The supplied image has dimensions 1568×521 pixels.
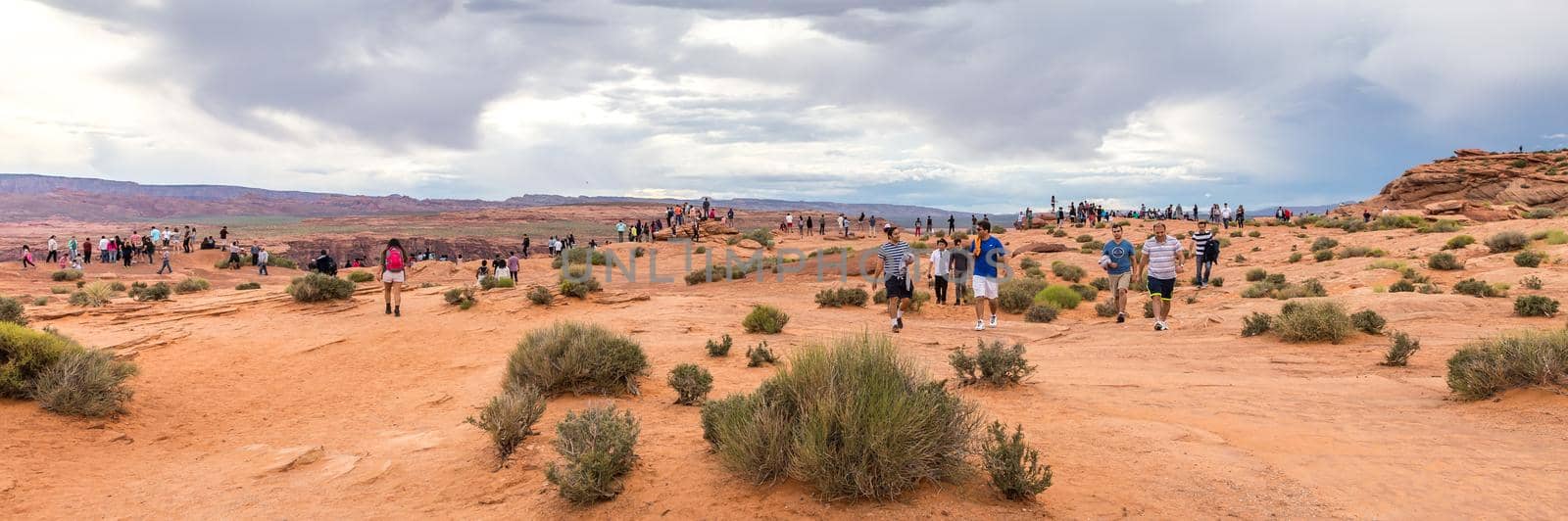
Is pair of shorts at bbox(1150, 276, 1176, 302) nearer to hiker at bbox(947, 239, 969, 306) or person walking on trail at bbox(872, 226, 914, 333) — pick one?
hiker at bbox(947, 239, 969, 306)

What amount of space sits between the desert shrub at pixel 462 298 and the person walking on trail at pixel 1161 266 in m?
12.6

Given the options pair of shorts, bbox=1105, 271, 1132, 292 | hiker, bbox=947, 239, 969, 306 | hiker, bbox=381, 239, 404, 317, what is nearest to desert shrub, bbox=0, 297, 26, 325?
hiker, bbox=381, 239, 404, 317

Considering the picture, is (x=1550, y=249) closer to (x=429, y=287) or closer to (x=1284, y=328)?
(x=1284, y=328)

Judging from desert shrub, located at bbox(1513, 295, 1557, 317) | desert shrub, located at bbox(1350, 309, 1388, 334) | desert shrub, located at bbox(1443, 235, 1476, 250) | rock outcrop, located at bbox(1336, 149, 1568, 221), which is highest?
rock outcrop, located at bbox(1336, 149, 1568, 221)

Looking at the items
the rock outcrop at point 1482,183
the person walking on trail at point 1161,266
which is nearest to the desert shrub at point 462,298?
the person walking on trail at point 1161,266

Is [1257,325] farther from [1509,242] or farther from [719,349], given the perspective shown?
[1509,242]

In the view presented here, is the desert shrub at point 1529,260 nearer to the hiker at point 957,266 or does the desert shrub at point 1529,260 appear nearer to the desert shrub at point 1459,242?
the desert shrub at point 1459,242

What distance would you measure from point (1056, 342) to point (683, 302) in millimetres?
8375

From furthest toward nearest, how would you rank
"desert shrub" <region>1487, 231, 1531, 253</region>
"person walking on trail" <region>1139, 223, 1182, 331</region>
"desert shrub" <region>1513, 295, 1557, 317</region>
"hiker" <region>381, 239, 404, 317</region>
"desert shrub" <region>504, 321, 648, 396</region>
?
"desert shrub" <region>1487, 231, 1531, 253</region>, "hiker" <region>381, 239, 404, 317</region>, "person walking on trail" <region>1139, 223, 1182, 331</region>, "desert shrub" <region>1513, 295, 1557, 317</region>, "desert shrub" <region>504, 321, 648, 396</region>

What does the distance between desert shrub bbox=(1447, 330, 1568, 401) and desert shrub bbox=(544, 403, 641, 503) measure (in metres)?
6.68

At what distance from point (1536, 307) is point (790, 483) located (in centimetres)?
1249

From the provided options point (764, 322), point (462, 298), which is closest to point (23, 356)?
point (764, 322)

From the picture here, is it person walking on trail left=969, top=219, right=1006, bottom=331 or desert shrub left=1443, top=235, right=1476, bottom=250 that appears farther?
desert shrub left=1443, top=235, right=1476, bottom=250

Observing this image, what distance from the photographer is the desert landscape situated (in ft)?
14.5
